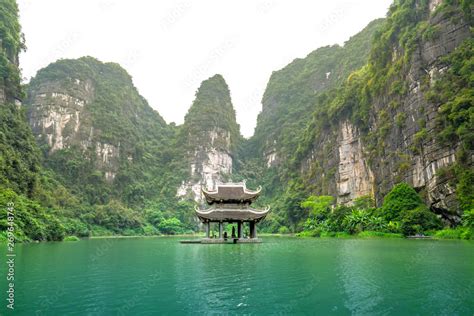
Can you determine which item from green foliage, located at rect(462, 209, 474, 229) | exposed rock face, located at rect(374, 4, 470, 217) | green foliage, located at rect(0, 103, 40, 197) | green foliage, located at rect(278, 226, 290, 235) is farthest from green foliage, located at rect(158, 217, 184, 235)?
green foliage, located at rect(462, 209, 474, 229)

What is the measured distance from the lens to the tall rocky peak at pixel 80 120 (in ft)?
266

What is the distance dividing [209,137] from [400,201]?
70249mm

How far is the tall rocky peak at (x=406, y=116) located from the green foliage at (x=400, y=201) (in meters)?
1.30

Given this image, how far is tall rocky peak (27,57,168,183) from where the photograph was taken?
81125 millimetres

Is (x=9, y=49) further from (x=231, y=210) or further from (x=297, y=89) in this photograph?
(x=297, y=89)

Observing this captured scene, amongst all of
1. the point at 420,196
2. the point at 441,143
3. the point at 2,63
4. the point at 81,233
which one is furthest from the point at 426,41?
the point at 2,63

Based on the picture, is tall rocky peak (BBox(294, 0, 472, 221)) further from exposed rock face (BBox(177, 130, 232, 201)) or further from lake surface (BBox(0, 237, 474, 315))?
exposed rock face (BBox(177, 130, 232, 201))

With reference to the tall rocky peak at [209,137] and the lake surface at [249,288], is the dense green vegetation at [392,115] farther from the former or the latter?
the tall rocky peak at [209,137]

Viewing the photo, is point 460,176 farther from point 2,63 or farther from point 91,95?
point 91,95

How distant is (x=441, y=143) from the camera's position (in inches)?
1313

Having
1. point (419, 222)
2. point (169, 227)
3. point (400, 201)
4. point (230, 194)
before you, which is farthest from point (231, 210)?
point (169, 227)

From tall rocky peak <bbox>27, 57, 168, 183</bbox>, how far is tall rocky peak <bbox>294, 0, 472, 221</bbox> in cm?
4781

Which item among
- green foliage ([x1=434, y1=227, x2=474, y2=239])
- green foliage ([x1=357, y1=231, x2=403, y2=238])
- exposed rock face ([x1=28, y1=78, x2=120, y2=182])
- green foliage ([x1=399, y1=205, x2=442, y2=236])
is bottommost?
green foliage ([x1=357, y1=231, x2=403, y2=238])

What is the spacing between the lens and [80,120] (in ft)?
282
